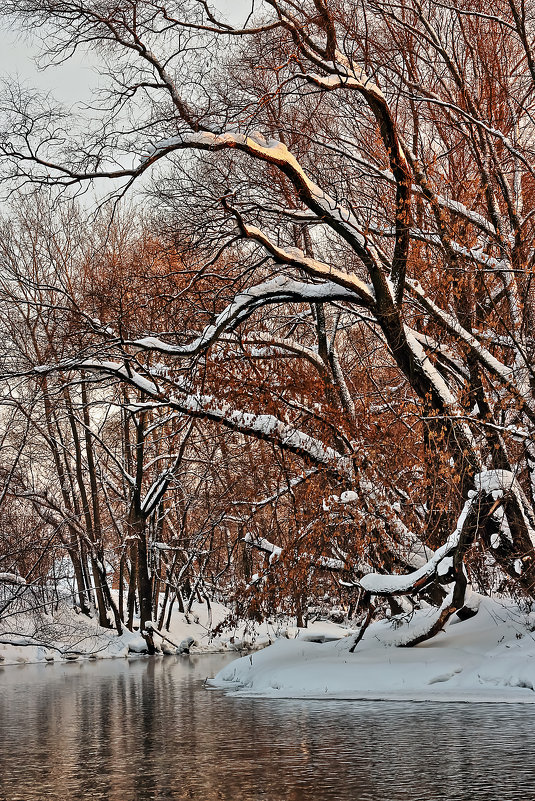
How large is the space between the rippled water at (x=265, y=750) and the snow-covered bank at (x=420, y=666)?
875mm

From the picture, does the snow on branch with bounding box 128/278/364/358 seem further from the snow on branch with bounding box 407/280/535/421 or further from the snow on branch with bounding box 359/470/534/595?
the snow on branch with bounding box 359/470/534/595

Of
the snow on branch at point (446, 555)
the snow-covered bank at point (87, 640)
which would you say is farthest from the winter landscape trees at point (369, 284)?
the snow-covered bank at point (87, 640)

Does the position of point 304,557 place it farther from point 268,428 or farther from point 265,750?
point 265,750

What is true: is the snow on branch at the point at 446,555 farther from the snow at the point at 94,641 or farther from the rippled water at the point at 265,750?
the snow at the point at 94,641

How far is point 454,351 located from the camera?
52.2ft

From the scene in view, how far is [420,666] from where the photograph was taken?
571 inches

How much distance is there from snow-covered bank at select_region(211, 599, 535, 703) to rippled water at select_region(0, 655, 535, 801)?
87 centimetres

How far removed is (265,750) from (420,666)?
5586mm

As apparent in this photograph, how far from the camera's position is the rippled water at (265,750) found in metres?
7.18

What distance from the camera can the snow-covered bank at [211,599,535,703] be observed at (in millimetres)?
13312

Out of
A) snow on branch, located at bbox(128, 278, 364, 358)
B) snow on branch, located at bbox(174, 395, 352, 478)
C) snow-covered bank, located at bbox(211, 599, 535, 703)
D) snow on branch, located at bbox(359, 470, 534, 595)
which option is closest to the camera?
snow-covered bank, located at bbox(211, 599, 535, 703)

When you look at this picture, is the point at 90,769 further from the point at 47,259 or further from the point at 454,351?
the point at 47,259

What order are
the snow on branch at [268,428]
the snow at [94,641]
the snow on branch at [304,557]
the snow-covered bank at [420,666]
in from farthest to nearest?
the snow at [94,641]
the snow on branch at [268,428]
the snow on branch at [304,557]
the snow-covered bank at [420,666]

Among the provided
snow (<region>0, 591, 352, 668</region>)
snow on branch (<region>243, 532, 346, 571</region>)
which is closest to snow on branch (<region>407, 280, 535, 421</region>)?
snow on branch (<region>243, 532, 346, 571</region>)
